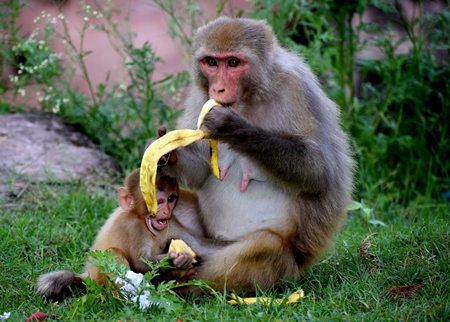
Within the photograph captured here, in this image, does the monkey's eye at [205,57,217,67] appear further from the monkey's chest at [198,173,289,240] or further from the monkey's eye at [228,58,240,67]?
the monkey's chest at [198,173,289,240]

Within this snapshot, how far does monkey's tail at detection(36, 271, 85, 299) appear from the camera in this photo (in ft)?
16.0

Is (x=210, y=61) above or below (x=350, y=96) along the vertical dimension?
above

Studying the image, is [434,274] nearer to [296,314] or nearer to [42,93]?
[296,314]

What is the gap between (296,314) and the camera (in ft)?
14.2

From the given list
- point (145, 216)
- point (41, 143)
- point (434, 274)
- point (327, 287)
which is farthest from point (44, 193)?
Result: point (434, 274)

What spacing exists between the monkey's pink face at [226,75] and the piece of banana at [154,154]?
29cm

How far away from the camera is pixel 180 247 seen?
496 centimetres

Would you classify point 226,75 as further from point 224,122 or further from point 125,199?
point 125,199

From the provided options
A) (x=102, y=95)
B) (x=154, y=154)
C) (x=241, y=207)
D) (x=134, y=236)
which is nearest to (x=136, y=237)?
(x=134, y=236)

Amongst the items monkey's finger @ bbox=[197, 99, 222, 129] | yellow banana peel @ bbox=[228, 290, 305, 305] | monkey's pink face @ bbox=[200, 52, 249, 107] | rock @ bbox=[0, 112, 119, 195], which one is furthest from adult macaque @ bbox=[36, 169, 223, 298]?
rock @ bbox=[0, 112, 119, 195]

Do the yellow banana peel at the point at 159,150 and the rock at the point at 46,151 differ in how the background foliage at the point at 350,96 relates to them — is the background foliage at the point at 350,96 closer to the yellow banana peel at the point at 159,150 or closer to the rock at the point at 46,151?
the rock at the point at 46,151

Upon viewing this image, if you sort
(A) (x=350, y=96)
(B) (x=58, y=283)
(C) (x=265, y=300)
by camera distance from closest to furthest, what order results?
(C) (x=265, y=300) < (B) (x=58, y=283) < (A) (x=350, y=96)

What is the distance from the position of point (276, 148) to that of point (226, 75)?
1.93 feet

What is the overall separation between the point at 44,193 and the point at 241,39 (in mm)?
2917
